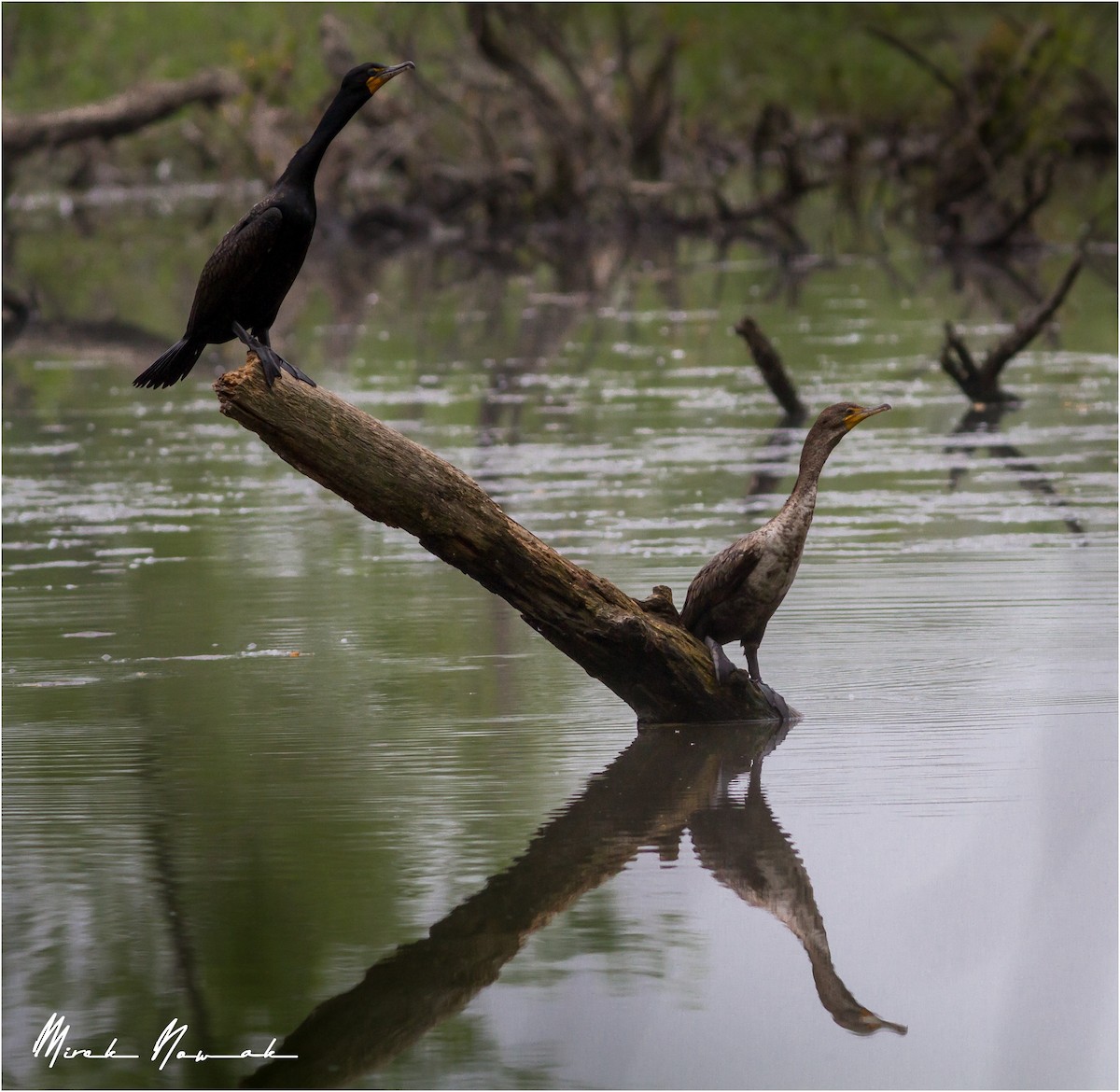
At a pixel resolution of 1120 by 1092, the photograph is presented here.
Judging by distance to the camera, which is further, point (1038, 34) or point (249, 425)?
point (1038, 34)

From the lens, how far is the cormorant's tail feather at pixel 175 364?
23.5ft

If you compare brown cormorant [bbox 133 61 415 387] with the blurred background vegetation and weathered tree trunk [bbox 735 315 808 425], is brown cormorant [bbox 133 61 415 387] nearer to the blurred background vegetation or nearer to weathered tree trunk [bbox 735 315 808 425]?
weathered tree trunk [bbox 735 315 808 425]

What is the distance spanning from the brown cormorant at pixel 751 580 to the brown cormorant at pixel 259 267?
1.53 m

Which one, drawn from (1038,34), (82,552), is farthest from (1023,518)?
(1038,34)

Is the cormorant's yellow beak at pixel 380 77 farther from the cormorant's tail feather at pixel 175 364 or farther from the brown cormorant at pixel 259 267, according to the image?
the cormorant's tail feather at pixel 175 364

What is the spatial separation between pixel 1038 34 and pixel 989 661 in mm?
26886

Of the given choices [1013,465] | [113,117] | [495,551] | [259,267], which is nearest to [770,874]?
[495,551]

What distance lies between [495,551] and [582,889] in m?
1.61

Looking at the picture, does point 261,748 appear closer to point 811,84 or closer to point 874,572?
point 874,572

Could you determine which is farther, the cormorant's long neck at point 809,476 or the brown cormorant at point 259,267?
the cormorant's long neck at point 809,476

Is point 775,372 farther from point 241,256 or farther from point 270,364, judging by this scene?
point 270,364

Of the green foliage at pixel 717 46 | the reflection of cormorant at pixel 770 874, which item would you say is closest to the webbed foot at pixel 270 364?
the reflection of cormorant at pixel 770 874

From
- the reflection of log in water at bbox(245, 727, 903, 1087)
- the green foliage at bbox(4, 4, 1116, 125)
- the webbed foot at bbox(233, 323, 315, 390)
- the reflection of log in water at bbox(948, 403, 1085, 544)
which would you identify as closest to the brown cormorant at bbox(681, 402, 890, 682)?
the reflection of log in water at bbox(245, 727, 903, 1087)

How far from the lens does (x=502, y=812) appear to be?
6.61 metres
